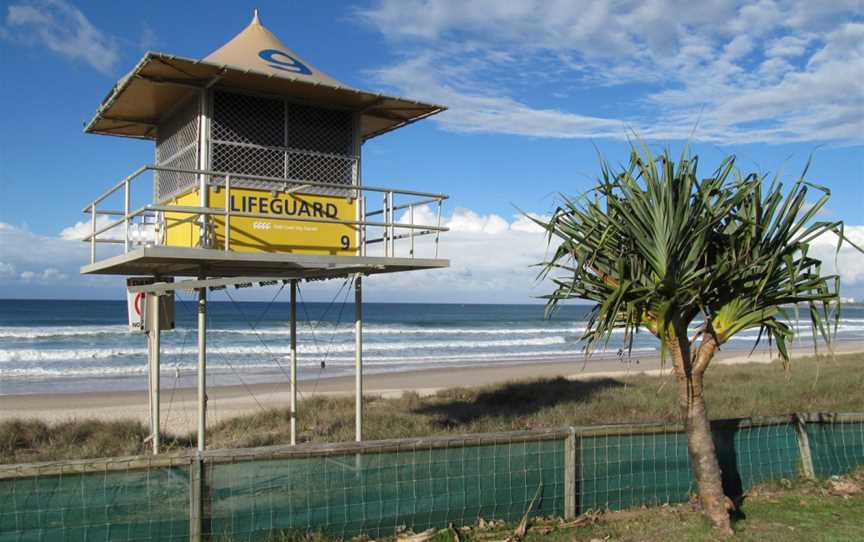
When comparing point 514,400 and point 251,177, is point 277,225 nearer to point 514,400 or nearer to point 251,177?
point 251,177

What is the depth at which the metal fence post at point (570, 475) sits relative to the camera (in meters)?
7.61

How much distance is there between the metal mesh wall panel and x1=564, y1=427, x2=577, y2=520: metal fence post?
5.66 m

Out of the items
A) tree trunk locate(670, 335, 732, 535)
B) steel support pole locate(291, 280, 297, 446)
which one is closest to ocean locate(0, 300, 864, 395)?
steel support pole locate(291, 280, 297, 446)

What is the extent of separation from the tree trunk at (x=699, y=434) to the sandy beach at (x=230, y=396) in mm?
7958

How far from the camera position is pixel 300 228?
10.0 m

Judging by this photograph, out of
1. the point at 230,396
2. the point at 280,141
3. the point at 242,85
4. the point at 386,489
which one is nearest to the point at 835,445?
the point at 386,489

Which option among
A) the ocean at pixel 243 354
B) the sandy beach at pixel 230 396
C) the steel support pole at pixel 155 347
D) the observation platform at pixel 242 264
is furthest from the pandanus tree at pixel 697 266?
the ocean at pixel 243 354

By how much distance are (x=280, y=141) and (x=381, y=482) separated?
523 cm

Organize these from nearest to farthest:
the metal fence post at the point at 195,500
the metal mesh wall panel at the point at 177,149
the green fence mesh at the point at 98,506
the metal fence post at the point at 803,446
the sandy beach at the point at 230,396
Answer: the green fence mesh at the point at 98,506
the metal fence post at the point at 195,500
the metal fence post at the point at 803,446
the metal mesh wall panel at the point at 177,149
the sandy beach at the point at 230,396

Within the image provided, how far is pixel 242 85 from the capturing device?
386 inches

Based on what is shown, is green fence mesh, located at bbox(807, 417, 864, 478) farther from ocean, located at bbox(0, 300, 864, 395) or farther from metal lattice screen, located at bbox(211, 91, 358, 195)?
ocean, located at bbox(0, 300, 864, 395)

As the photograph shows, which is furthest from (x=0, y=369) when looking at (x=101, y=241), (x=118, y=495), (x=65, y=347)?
(x=118, y=495)

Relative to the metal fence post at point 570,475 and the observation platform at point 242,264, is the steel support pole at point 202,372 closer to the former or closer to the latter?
the observation platform at point 242,264

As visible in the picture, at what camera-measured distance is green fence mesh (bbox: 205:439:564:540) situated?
252 inches
